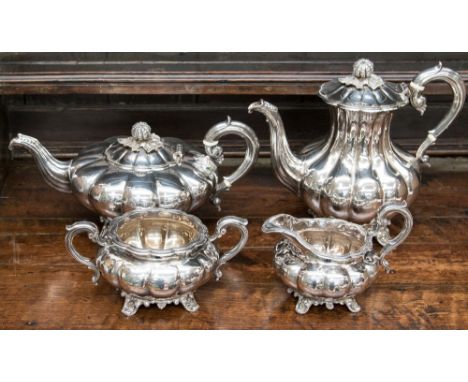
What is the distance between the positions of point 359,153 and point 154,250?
0.46 metres

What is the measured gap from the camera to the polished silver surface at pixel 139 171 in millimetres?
1615

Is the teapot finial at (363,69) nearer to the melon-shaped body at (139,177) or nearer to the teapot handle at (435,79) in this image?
the teapot handle at (435,79)

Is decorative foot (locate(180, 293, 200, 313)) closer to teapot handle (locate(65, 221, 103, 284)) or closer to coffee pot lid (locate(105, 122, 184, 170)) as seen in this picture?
teapot handle (locate(65, 221, 103, 284))

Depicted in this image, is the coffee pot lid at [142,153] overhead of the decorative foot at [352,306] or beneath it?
overhead

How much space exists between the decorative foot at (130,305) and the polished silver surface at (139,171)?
0.23 m

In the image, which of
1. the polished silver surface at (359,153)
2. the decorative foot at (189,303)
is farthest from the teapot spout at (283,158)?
the decorative foot at (189,303)

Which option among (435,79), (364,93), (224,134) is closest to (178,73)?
(224,134)

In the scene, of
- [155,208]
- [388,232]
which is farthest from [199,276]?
[388,232]

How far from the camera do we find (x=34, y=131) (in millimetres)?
1996

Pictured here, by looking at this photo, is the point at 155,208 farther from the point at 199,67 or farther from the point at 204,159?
the point at 199,67

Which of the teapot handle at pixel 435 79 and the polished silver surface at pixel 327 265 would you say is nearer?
the polished silver surface at pixel 327 265

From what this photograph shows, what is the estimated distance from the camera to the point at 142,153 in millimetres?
1637

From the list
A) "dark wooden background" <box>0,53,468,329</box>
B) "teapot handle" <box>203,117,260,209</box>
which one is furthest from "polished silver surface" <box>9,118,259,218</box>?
"dark wooden background" <box>0,53,468,329</box>

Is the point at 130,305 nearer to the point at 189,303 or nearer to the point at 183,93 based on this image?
the point at 189,303
